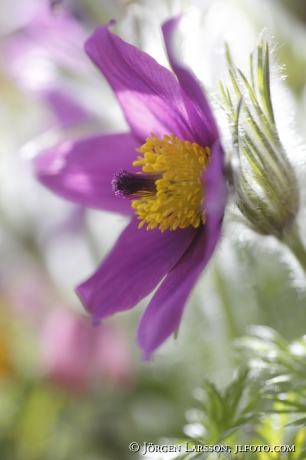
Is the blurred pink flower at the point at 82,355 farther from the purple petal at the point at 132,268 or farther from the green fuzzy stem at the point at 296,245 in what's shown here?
the green fuzzy stem at the point at 296,245

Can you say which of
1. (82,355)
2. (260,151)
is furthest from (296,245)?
(82,355)

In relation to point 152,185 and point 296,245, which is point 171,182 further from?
point 296,245

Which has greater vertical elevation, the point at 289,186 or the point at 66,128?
the point at 66,128

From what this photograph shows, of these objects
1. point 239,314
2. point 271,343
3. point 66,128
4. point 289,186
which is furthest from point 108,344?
point 289,186

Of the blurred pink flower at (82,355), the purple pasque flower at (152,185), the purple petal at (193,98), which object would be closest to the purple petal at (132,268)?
the purple pasque flower at (152,185)

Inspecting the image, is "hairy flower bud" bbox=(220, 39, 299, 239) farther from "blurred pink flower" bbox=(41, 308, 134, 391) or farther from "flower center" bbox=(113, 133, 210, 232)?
"blurred pink flower" bbox=(41, 308, 134, 391)

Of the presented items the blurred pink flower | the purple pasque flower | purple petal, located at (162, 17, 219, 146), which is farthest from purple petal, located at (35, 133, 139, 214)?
the blurred pink flower

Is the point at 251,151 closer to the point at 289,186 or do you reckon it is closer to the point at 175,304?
the point at 289,186
